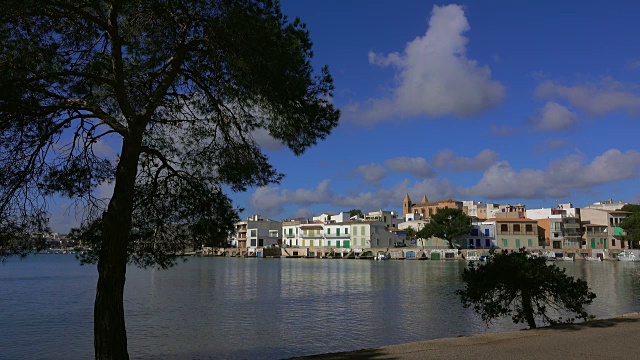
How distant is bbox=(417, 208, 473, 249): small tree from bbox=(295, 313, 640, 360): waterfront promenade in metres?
78.3

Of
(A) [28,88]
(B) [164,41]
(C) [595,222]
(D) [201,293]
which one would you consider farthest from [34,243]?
(C) [595,222]

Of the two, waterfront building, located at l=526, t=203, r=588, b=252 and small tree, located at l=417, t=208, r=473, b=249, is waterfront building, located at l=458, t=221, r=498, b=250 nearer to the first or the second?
small tree, located at l=417, t=208, r=473, b=249

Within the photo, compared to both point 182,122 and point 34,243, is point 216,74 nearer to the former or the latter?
point 182,122

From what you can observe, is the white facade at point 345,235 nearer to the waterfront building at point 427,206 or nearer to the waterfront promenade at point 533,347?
the waterfront building at point 427,206

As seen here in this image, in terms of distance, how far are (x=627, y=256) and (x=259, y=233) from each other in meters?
73.5

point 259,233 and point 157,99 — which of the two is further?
point 259,233

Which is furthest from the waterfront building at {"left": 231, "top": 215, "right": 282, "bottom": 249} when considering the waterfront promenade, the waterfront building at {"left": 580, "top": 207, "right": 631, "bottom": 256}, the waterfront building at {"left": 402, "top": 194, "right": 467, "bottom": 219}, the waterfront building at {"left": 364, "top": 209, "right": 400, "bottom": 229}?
Result: the waterfront promenade

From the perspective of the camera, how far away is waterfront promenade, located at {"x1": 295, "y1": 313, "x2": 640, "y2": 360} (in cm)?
765

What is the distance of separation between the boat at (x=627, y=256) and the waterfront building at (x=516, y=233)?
12.2 metres

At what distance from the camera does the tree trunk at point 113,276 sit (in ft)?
21.9

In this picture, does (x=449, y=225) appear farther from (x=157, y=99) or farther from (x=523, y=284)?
→ (x=157, y=99)

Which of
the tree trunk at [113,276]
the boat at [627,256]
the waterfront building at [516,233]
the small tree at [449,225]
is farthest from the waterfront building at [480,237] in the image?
the tree trunk at [113,276]

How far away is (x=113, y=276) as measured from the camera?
6.71 m

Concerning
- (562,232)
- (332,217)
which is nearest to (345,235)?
(332,217)
